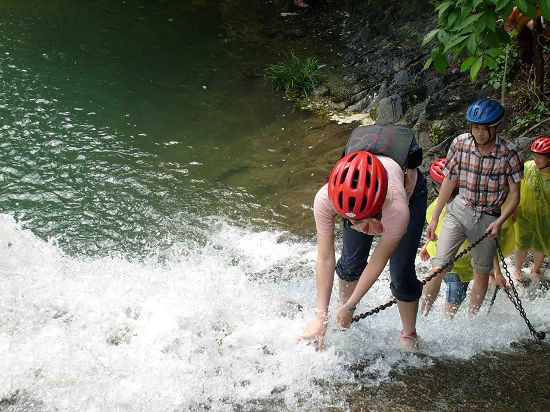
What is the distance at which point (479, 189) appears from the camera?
488cm

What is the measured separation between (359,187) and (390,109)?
22.9 feet

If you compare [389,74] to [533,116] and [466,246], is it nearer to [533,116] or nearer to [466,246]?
[533,116]

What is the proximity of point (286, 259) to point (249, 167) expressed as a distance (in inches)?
98.8

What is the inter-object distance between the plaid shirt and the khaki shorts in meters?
0.08

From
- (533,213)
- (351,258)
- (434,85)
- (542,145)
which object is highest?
(542,145)

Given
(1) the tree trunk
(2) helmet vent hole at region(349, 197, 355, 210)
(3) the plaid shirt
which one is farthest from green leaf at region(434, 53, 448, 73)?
(1) the tree trunk

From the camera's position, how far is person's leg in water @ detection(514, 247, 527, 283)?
5.90m

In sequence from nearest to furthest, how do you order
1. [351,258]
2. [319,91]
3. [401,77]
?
[351,258] < [401,77] < [319,91]

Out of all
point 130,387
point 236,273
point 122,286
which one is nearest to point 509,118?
point 236,273

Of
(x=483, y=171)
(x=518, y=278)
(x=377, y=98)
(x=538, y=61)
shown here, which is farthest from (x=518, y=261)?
(x=377, y=98)

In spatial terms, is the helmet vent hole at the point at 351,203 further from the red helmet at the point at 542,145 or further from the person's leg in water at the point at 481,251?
the red helmet at the point at 542,145

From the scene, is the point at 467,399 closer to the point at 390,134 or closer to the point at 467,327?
the point at 467,327

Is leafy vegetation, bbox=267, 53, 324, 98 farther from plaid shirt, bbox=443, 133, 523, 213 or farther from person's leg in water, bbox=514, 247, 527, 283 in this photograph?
plaid shirt, bbox=443, 133, 523, 213

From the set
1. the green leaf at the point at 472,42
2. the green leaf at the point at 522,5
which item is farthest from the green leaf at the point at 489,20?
the green leaf at the point at 522,5
